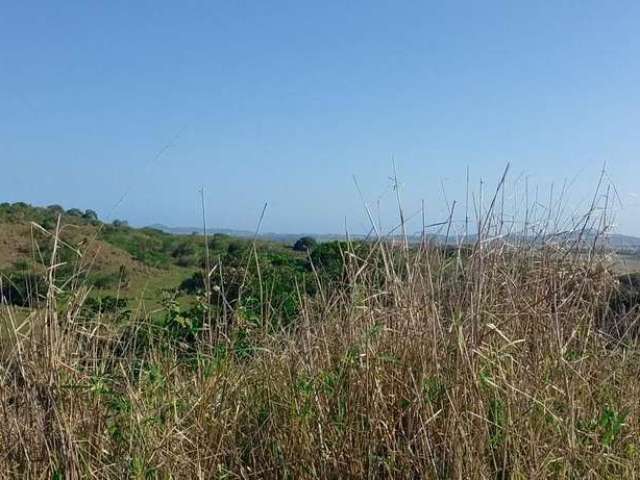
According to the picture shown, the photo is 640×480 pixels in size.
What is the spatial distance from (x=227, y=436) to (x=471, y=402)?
1.06 m

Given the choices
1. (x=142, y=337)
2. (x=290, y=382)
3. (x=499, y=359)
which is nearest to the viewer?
(x=499, y=359)

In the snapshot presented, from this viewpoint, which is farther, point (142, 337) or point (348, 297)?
point (142, 337)

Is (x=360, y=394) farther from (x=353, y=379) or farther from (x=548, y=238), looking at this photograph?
(x=548, y=238)

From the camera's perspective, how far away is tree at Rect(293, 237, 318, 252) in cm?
636

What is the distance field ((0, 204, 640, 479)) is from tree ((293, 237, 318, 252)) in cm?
171

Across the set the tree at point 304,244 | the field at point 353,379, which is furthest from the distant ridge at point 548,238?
the tree at point 304,244

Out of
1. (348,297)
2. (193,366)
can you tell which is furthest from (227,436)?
(348,297)

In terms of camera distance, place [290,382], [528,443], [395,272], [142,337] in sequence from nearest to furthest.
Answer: [528,443], [290,382], [395,272], [142,337]

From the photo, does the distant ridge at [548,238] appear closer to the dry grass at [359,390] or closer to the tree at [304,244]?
the dry grass at [359,390]

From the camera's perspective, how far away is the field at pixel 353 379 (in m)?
3.30

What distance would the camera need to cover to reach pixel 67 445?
3.34 m

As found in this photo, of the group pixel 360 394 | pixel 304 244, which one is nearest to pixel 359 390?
pixel 360 394

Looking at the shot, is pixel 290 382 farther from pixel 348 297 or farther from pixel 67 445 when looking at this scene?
pixel 67 445

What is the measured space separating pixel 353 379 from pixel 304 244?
348 cm
